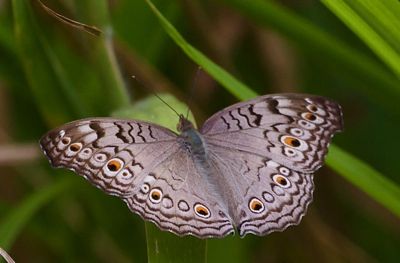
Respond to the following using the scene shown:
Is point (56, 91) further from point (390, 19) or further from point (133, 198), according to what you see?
point (390, 19)

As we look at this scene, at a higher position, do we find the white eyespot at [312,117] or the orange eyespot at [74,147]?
the white eyespot at [312,117]

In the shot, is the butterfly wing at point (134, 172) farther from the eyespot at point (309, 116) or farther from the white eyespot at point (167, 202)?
the eyespot at point (309, 116)

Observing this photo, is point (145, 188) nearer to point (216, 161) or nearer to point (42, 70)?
point (216, 161)

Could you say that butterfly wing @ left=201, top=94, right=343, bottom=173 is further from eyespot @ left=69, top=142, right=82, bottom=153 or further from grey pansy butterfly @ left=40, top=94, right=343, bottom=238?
eyespot @ left=69, top=142, right=82, bottom=153

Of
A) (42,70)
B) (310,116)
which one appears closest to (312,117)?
(310,116)

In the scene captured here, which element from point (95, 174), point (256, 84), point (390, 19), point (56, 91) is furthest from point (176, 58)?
point (390, 19)

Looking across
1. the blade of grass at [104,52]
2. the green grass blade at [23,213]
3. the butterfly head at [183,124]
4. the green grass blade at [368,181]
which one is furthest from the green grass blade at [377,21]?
the green grass blade at [23,213]

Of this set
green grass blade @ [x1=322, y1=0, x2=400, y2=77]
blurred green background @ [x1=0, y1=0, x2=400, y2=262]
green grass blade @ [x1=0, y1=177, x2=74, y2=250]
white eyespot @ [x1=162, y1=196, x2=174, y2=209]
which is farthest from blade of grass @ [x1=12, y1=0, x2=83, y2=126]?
green grass blade @ [x1=322, y1=0, x2=400, y2=77]
